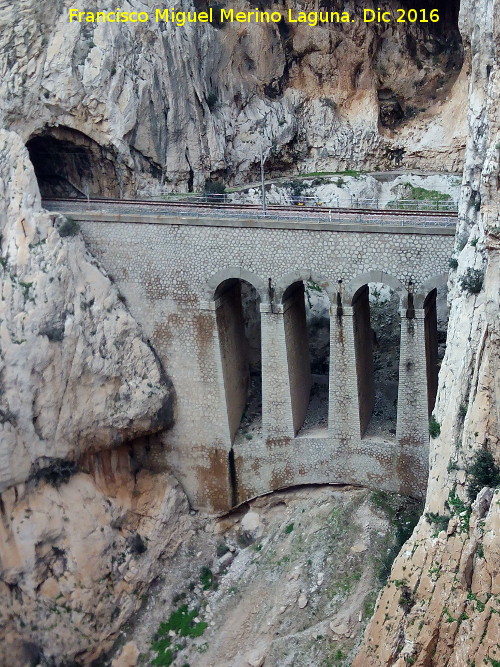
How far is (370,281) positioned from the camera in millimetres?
31344

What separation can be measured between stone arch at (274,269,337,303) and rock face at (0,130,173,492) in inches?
246

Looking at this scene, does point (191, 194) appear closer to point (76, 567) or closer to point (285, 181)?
point (285, 181)

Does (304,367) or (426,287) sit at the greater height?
(426,287)

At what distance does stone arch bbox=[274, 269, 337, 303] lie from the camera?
3206cm

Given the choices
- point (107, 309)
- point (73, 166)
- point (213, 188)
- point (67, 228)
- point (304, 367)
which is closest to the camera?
point (67, 228)

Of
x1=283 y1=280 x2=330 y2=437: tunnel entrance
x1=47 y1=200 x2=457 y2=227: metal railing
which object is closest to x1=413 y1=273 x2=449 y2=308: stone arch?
x1=47 y1=200 x2=457 y2=227: metal railing

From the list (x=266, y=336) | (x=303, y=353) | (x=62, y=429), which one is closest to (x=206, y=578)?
(x=62, y=429)

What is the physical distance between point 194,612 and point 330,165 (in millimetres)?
24217

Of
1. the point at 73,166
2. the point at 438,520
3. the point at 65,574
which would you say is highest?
the point at 73,166

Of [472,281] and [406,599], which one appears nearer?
[406,599]

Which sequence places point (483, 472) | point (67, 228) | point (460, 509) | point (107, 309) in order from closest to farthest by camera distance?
point (483, 472)
point (460, 509)
point (67, 228)
point (107, 309)

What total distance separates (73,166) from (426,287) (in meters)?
17.6

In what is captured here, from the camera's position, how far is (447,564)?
22.4m

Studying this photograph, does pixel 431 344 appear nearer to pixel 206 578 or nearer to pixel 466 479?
pixel 466 479
